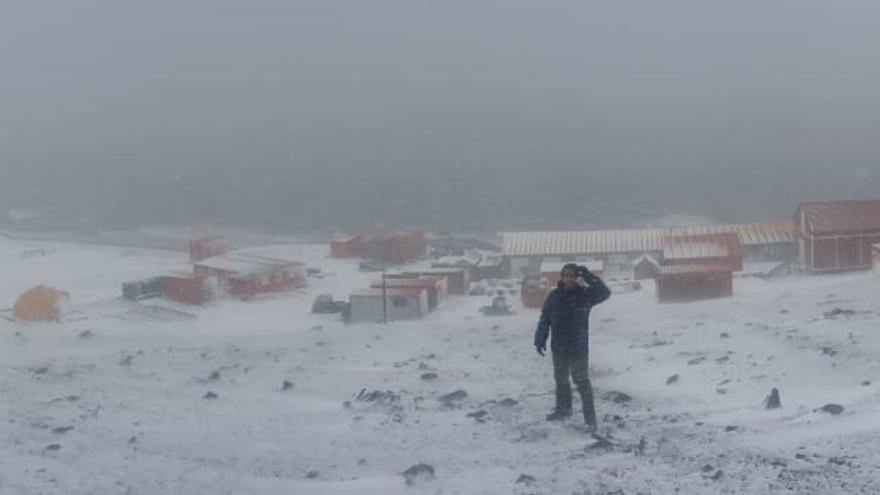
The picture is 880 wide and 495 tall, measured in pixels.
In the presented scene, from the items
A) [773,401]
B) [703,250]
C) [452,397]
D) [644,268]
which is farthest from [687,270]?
[773,401]

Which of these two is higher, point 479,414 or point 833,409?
point 833,409

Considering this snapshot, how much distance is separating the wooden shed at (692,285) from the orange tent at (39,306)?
10240 millimetres

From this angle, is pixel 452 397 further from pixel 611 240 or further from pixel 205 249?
pixel 205 249

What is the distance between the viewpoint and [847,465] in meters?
5.08

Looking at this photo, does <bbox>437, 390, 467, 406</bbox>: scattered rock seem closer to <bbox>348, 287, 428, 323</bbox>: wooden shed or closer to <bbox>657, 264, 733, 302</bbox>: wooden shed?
<bbox>348, 287, 428, 323</bbox>: wooden shed

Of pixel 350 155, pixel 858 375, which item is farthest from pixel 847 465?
pixel 350 155

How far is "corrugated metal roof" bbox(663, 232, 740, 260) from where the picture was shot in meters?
20.5

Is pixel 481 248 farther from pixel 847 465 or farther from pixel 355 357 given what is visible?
pixel 847 465

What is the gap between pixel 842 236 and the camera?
20109 millimetres

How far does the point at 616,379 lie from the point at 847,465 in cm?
360

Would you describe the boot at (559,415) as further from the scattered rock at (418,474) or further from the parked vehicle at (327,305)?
the parked vehicle at (327,305)

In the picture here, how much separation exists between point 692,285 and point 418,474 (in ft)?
41.0

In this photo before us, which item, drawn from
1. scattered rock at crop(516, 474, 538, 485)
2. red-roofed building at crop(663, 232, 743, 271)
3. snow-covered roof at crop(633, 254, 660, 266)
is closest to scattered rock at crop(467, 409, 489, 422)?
scattered rock at crop(516, 474, 538, 485)

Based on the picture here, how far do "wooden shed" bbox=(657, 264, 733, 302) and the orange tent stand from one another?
33.6 feet
